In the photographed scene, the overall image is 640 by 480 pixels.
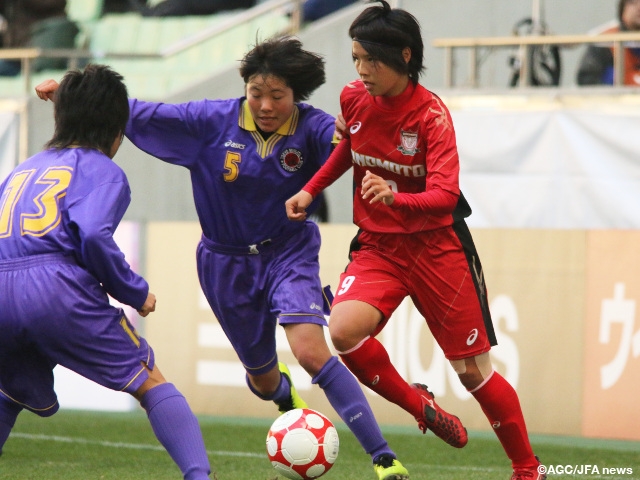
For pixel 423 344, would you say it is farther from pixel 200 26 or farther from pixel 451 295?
pixel 200 26

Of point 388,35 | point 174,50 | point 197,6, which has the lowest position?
point 174,50

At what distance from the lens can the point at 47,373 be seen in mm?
4391

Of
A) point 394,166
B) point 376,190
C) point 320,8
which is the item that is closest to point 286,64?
point 394,166

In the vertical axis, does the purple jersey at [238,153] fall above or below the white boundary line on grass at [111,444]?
above

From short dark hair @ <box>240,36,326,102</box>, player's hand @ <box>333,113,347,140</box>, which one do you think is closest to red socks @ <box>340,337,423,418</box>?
player's hand @ <box>333,113,347,140</box>

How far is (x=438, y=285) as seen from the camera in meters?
4.85

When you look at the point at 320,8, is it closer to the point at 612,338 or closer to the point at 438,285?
the point at 612,338

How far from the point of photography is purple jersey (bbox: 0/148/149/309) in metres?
4.04

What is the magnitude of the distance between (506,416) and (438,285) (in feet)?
2.20

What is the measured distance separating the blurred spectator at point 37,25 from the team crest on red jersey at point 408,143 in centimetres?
866

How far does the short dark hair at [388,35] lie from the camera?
4734 millimetres

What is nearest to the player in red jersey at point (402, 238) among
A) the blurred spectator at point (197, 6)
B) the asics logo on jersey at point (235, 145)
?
the asics logo on jersey at point (235, 145)

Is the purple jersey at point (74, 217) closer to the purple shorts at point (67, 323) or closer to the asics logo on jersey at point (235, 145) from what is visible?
the purple shorts at point (67, 323)

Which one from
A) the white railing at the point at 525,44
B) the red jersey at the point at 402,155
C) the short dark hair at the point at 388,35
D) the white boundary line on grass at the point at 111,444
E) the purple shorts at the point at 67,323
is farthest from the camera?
the white railing at the point at 525,44
